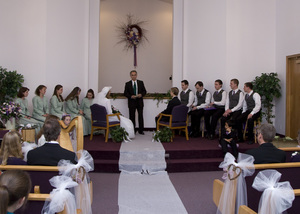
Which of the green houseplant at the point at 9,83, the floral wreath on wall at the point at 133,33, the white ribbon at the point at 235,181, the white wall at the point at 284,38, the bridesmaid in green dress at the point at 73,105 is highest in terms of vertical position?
the floral wreath on wall at the point at 133,33

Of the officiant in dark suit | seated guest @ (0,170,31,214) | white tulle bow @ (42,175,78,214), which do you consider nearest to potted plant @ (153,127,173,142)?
the officiant in dark suit

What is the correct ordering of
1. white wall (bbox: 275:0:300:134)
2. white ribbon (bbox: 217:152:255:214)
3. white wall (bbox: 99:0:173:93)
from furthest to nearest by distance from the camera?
1. white wall (bbox: 99:0:173:93)
2. white wall (bbox: 275:0:300:134)
3. white ribbon (bbox: 217:152:255:214)

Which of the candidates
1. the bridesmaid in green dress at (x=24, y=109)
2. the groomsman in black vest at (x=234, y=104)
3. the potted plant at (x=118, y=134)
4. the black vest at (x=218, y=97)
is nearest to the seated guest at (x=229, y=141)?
the groomsman in black vest at (x=234, y=104)

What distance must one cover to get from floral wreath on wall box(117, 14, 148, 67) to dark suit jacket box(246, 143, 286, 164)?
8.93m

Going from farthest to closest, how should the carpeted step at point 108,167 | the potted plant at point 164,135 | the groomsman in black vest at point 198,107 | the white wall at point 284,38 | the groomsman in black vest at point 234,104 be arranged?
the groomsman in black vest at point 198,107 < the white wall at point 284,38 < the groomsman in black vest at point 234,104 < the potted plant at point 164,135 < the carpeted step at point 108,167

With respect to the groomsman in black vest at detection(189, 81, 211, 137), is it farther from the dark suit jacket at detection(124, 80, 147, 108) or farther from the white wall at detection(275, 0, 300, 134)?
the white wall at detection(275, 0, 300, 134)

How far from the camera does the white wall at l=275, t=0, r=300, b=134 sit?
7512 millimetres

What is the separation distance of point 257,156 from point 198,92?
17.6 ft

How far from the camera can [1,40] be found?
24.3 feet

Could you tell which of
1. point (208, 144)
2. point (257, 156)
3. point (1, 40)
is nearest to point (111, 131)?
point (208, 144)

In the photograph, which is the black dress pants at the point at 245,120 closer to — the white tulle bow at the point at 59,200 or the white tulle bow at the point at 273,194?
the white tulle bow at the point at 273,194

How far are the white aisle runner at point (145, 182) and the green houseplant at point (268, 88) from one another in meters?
2.98

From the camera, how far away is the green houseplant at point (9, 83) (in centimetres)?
709

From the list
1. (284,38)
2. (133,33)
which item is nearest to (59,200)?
(284,38)
